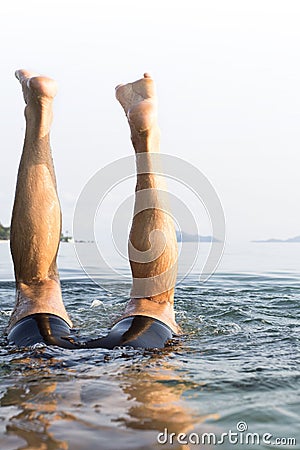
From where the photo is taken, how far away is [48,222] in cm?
404

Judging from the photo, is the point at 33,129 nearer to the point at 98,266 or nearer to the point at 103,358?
the point at 98,266

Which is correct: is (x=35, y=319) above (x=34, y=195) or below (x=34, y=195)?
below

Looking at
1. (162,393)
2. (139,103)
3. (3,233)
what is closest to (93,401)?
(162,393)

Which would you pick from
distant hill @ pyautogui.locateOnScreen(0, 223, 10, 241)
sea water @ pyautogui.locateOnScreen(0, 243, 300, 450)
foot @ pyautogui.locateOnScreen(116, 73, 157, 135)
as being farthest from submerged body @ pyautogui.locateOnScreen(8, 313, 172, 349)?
distant hill @ pyautogui.locateOnScreen(0, 223, 10, 241)

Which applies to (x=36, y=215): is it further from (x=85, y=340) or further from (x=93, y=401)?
(x=93, y=401)

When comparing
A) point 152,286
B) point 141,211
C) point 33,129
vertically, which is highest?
point 33,129

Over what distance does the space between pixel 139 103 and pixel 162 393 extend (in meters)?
1.88

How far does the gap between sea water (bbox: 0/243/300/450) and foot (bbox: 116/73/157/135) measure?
4.54ft

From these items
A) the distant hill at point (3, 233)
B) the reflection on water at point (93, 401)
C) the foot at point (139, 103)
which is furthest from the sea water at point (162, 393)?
the distant hill at point (3, 233)

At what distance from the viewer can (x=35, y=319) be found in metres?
3.75

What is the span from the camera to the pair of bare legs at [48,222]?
3.96 meters

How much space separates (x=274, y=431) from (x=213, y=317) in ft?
8.97

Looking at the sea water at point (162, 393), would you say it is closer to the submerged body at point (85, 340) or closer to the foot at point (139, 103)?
the submerged body at point (85, 340)

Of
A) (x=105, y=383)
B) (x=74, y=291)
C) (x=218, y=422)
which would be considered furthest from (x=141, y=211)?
(x=74, y=291)
